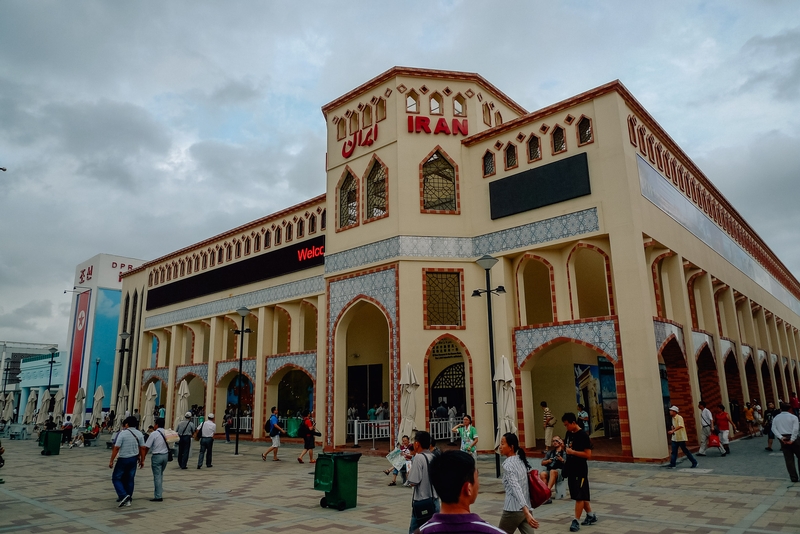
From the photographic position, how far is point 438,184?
18.8 metres

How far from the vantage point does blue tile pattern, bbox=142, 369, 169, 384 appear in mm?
29547

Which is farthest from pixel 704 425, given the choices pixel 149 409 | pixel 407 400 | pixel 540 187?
pixel 149 409

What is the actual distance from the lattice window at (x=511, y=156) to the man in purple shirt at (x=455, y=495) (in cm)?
1523

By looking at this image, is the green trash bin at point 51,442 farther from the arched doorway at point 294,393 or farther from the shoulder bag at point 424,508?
the shoulder bag at point 424,508

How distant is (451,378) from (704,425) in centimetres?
854

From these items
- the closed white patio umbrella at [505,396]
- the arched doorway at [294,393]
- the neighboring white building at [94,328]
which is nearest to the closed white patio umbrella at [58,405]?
the arched doorway at [294,393]

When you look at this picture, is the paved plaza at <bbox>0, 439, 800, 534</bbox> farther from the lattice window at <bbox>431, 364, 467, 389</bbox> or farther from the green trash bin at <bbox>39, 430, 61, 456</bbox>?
the lattice window at <bbox>431, 364, 467, 389</bbox>

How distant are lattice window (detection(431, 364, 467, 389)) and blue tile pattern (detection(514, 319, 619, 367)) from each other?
4.54 metres

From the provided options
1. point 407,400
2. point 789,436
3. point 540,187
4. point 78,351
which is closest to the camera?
point 789,436

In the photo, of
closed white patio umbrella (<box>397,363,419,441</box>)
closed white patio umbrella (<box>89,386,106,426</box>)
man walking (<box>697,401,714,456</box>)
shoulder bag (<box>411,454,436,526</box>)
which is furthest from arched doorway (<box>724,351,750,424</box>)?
closed white patio umbrella (<box>89,386,106,426</box>)

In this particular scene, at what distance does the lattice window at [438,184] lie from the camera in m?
18.3

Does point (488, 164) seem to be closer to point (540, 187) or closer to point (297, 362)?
point (540, 187)

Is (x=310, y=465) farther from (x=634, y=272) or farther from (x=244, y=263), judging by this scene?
(x=244, y=263)

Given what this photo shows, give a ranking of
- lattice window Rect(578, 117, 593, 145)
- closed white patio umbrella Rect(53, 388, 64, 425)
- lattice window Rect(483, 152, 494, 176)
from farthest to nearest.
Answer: closed white patio umbrella Rect(53, 388, 64, 425), lattice window Rect(483, 152, 494, 176), lattice window Rect(578, 117, 593, 145)
